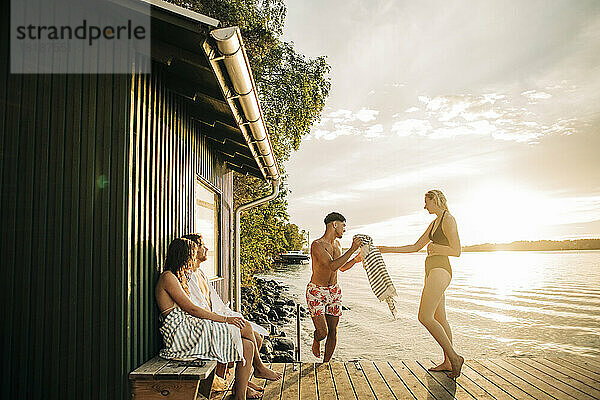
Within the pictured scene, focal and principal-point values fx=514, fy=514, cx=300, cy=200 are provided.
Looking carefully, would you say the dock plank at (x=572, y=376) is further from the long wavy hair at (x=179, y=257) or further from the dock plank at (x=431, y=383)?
the long wavy hair at (x=179, y=257)

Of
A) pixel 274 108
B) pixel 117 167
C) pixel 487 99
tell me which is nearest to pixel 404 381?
pixel 117 167

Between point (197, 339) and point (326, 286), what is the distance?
2.02 meters

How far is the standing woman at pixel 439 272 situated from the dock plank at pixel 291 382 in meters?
1.31

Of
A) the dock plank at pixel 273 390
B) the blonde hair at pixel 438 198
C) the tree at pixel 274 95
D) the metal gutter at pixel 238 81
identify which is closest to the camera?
the metal gutter at pixel 238 81

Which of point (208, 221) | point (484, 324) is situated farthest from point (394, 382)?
point (484, 324)

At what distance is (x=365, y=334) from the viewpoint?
19453mm

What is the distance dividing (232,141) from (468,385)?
3.59 metres

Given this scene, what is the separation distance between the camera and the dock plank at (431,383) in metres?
4.34

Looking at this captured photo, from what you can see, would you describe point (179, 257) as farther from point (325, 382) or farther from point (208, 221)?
point (208, 221)

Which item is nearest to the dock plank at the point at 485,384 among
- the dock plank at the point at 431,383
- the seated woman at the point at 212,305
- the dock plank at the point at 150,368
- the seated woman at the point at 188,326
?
the dock plank at the point at 431,383

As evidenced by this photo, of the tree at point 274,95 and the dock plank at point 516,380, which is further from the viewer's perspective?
the tree at point 274,95

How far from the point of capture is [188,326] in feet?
12.0

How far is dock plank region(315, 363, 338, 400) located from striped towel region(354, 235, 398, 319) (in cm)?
91

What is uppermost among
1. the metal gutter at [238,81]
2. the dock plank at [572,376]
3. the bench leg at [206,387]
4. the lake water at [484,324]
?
the metal gutter at [238,81]
